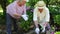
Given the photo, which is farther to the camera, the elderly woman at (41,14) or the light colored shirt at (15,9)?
the light colored shirt at (15,9)

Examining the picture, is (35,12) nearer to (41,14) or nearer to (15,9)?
(41,14)

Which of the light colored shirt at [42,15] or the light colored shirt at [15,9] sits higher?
the light colored shirt at [15,9]

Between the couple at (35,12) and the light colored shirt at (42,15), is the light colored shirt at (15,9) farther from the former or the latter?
the light colored shirt at (42,15)

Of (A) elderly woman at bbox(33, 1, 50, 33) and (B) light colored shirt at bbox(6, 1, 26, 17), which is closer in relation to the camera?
(A) elderly woman at bbox(33, 1, 50, 33)

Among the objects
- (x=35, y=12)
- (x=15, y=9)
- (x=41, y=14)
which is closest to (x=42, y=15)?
(x=41, y=14)

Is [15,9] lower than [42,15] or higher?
higher

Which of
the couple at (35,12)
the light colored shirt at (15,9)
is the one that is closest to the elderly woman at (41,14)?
the couple at (35,12)

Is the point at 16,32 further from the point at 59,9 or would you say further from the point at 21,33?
the point at 59,9

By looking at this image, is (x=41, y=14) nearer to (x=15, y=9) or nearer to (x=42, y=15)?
(x=42, y=15)

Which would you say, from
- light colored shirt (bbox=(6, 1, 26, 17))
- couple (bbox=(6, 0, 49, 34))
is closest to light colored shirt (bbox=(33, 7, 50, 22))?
couple (bbox=(6, 0, 49, 34))

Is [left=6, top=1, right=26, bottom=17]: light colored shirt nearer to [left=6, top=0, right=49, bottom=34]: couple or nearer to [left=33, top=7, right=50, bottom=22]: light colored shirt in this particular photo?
[left=6, top=0, right=49, bottom=34]: couple

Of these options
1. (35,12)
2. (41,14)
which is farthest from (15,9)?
(41,14)

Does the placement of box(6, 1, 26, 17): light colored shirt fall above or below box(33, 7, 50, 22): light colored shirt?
above

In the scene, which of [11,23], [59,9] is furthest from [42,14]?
[59,9]
